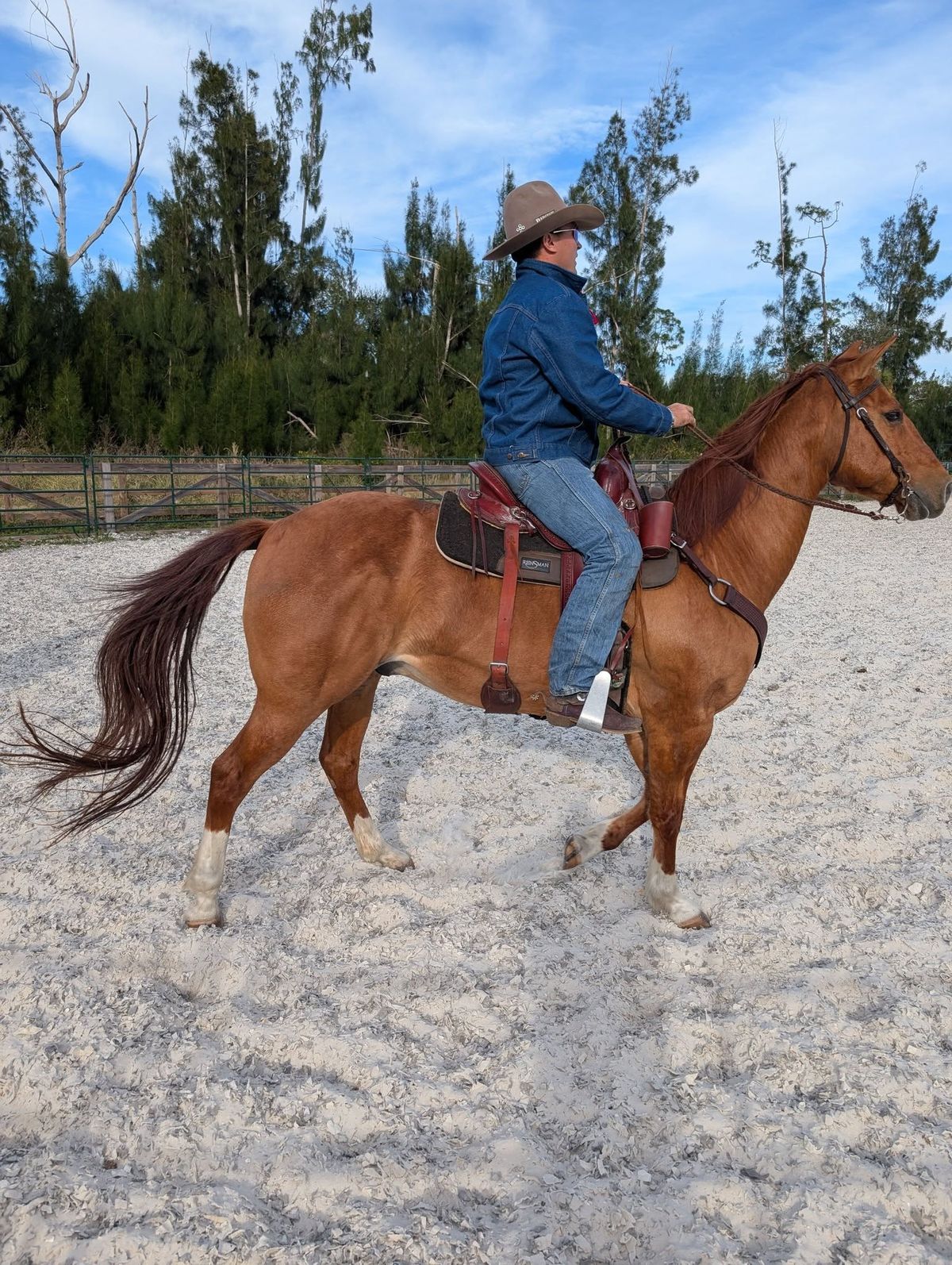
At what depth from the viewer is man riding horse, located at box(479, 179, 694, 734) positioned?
288cm

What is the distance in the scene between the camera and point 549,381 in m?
2.99

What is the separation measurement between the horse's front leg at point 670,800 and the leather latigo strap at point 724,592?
394 mm

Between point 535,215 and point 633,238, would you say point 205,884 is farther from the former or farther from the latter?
point 633,238

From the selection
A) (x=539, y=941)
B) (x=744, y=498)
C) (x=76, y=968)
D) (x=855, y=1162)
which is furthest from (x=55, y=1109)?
(x=744, y=498)

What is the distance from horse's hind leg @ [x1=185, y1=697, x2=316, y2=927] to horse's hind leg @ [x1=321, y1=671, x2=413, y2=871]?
1.69 feet

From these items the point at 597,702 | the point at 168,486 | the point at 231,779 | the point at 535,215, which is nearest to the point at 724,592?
the point at 597,702

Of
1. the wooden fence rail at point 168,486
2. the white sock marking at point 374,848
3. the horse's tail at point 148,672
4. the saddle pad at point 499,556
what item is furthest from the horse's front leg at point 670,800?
the wooden fence rail at point 168,486

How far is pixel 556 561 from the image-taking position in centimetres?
303

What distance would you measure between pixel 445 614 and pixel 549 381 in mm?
949

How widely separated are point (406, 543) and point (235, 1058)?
1.80 meters

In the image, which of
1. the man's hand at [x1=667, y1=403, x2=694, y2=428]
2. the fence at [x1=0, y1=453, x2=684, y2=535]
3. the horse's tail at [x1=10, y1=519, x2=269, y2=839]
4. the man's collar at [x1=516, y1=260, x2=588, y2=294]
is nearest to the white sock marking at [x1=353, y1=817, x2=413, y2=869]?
the horse's tail at [x1=10, y1=519, x2=269, y2=839]

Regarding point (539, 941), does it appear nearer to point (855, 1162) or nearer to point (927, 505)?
point (855, 1162)

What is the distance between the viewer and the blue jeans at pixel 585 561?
2918 millimetres

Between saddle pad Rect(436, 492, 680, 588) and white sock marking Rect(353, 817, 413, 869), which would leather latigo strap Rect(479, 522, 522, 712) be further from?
white sock marking Rect(353, 817, 413, 869)
